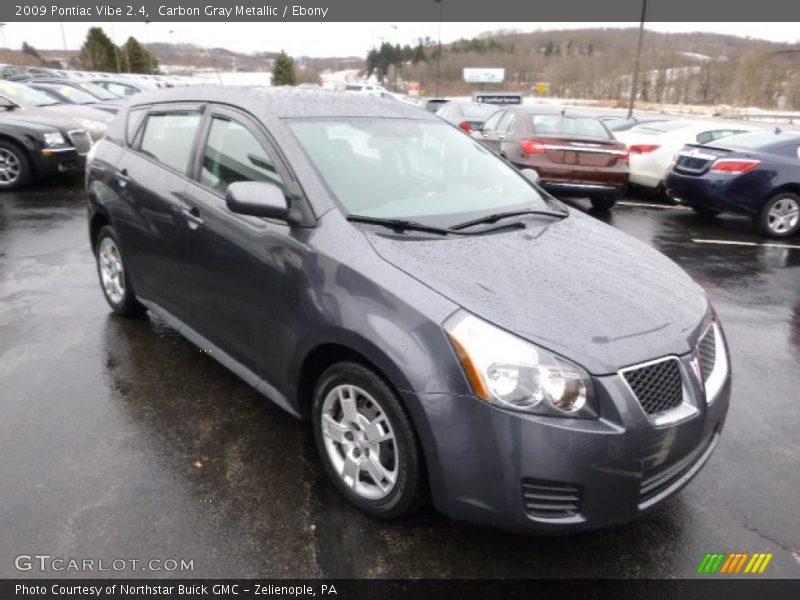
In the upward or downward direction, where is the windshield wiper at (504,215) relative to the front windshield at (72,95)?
downward

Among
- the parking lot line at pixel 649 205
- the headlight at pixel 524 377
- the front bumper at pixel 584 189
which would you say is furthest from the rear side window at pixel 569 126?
the headlight at pixel 524 377

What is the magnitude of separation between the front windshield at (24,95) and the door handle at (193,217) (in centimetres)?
998

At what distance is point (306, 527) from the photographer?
264 centimetres

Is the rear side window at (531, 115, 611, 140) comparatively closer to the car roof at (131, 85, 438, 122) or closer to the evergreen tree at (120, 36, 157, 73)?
the car roof at (131, 85, 438, 122)

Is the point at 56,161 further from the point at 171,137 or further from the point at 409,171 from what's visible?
the point at 409,171

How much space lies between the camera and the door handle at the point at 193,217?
3374 millimetres

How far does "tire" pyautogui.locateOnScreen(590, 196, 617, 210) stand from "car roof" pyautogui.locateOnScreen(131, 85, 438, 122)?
6.38 m

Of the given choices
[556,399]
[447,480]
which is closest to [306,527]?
[447,480]

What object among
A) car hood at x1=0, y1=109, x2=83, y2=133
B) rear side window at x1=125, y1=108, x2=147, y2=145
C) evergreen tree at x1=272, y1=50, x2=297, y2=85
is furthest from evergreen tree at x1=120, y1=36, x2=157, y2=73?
rear side window at x1=125, y1=108, x2=147, y2=145

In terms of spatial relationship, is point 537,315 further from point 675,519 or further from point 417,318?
point 675,519

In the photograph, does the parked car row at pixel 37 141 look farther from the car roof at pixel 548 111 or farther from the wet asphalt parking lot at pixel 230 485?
the car roof at pixel 548 111

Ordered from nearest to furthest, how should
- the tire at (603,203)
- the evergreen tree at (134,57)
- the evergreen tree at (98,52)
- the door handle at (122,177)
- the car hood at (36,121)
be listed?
the door handle at (122,177)
the tire at (603,203)
the car hood at (36,121)
the evergreen tree at (98,52)
the evergreen tree at (134,57)

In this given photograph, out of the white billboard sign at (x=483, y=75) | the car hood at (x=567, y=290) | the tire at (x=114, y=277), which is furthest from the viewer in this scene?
the white billboard sign at (x=483, y=75)

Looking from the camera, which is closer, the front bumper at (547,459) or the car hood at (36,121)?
the front bumper at (547,459)
